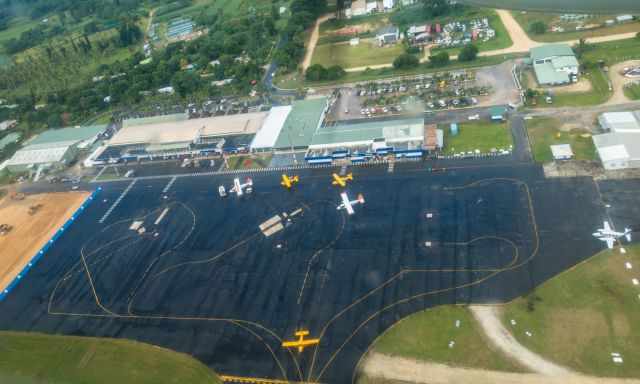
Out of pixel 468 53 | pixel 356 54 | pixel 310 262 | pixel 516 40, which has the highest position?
pixel 468 53

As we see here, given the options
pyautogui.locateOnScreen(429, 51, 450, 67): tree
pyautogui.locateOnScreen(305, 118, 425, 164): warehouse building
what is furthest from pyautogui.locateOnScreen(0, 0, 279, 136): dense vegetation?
pyautogui.locateOnScreen(429, 51, 450, 67): tree

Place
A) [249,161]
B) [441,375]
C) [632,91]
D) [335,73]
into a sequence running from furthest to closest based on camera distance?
[335,73]
[249,161]
[632,91]
[441,375]

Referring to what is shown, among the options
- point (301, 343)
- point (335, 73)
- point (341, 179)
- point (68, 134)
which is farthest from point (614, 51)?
point (68, 134)

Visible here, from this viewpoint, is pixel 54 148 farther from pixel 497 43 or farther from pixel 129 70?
pixel 497 43

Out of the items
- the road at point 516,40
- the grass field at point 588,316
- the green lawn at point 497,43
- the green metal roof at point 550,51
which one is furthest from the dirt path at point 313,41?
the grass field at point 588,316

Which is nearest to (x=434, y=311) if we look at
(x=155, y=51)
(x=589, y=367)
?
(x=589, y=367)

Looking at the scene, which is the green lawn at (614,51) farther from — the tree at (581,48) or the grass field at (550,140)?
the grass field at (550,140)
